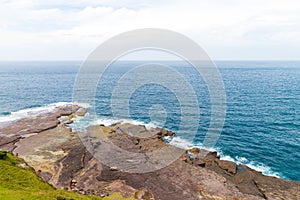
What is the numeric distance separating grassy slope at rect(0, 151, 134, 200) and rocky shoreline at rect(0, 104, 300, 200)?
229 inches

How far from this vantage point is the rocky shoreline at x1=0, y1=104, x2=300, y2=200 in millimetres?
39219

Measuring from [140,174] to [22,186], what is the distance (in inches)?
780

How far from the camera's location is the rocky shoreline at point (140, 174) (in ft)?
129

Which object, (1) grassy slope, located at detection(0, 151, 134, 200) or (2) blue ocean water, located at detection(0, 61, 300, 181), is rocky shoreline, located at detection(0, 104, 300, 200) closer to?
(1) grassy slope, located at detection(0, 151, 134, 200)

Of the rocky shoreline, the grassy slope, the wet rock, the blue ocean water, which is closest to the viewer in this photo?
the grassy slope

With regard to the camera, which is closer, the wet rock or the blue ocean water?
the wet rock

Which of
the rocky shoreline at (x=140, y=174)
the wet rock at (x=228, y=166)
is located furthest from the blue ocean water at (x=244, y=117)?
the rocky shoreline at (x=140, y=174)

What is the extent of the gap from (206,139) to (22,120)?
183ft

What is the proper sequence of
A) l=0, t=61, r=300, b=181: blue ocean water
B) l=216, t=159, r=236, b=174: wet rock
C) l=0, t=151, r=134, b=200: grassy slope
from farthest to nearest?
l=0, t=61, r=300, b=181: blue ocean water
l=216, t=159, r=236, b=174: wet rock
l=0, t=151, r=134, b=200: grassy slope

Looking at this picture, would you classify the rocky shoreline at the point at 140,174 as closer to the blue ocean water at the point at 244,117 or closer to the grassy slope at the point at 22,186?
the grassy slope at the point at 22,186

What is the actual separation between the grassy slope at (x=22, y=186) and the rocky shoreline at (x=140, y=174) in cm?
581

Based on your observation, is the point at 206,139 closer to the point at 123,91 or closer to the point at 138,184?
the point at 138,184

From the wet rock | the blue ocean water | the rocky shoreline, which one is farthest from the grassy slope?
the blue ocean water

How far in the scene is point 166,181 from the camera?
41.9m
